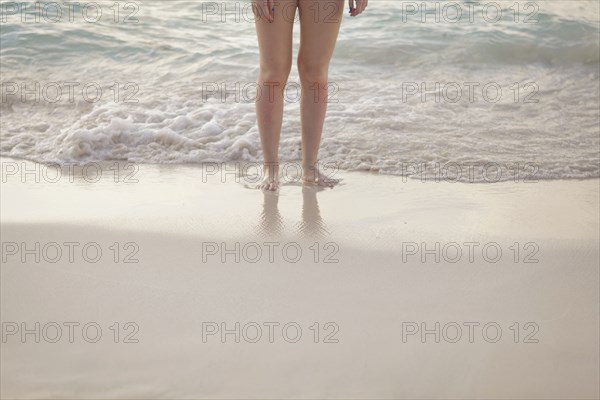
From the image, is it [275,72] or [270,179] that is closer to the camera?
[275,72]

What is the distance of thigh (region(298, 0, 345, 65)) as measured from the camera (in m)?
2.79

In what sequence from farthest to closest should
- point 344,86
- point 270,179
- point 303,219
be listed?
point 344,86 → point 270,179 → point 303,219

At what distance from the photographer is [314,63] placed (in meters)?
2.92

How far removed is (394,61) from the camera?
223 inches

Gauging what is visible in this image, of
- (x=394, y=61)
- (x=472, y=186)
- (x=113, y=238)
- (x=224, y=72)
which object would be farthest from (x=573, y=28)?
(x=113, y=238)

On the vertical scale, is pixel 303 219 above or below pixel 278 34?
below

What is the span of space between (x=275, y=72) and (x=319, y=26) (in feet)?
0.78

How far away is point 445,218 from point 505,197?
1.34 feet

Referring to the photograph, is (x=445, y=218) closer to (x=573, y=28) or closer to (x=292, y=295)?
(x=292, y=295)
